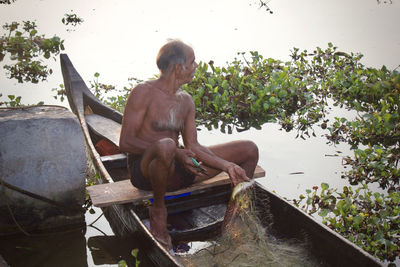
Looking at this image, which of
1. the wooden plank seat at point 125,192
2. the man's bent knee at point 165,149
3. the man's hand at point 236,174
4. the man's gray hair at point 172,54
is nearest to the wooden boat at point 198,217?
the wooden plank seat at point 125,192

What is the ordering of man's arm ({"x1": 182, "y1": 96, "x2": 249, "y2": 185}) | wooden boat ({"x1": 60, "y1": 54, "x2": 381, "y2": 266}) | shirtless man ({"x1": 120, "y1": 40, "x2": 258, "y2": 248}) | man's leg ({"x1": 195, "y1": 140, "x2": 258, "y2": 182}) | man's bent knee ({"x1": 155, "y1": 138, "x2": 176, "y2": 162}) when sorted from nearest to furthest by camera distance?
wooden boat ({"x1": 60, "y1": 54, "x2": 381, "y2": 266}), man's bent knee ({"x1": 155, "y1": 138, "x2": 176, "y2": 162}), shirtless man ({"x1": 120, "y1": 40, "x2": 258, "y2": 248}), man's arm ({"x1": 182, "y1": 96, "x2": 249, "y2": 185}), man's leg ({"x1": 195, "y1": 140, "x2": 258, "y2": 182})

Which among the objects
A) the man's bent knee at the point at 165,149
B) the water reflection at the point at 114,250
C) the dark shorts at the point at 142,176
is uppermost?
the man's bent knee at the point at 165,149

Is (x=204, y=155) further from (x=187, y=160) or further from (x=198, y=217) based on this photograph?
(x=198, y=217)

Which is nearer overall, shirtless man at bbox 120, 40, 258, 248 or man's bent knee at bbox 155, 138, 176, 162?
man's bent knee at bbox 155, 138, 176, 162

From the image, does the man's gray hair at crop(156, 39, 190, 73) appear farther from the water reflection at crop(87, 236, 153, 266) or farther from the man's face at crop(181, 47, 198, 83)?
the water reflection at crop(87, 236, 153, 266)

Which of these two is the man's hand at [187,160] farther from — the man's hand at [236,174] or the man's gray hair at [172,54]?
the man's gray hair at [172,54]

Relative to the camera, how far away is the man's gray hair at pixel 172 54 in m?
3.26

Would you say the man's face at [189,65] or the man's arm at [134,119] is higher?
the man's face at [189,65]

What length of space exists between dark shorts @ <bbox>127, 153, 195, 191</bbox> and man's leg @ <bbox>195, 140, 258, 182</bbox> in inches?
13.8

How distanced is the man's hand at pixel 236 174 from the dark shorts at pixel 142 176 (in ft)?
1.38

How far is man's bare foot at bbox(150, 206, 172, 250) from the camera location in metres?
3.24

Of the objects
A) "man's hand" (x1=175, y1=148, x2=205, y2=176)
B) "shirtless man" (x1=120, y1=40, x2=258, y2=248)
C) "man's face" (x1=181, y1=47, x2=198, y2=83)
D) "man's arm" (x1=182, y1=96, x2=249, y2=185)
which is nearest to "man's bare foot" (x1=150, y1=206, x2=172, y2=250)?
"shirtless man" (x1=120, y1=40, x2=258, y2=248)

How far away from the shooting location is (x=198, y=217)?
385 centimetres

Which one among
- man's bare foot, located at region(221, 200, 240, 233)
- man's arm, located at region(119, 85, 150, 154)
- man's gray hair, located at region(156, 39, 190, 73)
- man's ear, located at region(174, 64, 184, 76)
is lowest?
man's bare foot, located at region(221, 200, 240, 233)
